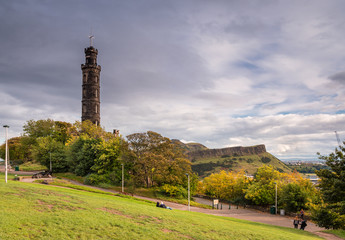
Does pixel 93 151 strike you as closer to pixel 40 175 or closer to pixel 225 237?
pixel 40 175

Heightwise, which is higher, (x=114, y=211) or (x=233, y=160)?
(x=114, y=211)

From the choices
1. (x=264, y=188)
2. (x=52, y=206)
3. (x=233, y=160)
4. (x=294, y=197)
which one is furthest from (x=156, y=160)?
(x=233, y=160)

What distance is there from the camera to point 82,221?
39.5 feet

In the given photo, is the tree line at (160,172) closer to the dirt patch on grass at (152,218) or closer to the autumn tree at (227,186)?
the autumn tree at (227,186)

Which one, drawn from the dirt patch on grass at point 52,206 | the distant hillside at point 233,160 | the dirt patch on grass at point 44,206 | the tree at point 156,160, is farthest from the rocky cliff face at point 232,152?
the dirt patch on grass at point 44,206

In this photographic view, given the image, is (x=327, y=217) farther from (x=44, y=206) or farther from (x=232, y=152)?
(x=232, y=152)

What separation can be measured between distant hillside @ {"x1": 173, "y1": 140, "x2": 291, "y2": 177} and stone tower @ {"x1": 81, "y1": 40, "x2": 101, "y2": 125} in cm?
7740

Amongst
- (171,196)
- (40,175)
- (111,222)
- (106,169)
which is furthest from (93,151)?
(111,222)

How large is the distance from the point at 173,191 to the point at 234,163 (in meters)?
127

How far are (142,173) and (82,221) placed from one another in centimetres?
3297

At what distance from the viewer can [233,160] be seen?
553 ft

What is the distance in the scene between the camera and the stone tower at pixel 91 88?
8069 centimetres

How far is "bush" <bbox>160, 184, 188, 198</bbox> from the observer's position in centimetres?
4275

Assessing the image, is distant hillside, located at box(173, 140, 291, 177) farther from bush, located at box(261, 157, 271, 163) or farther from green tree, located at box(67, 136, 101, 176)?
green tree, located at box(67, 136, 101, 176)
